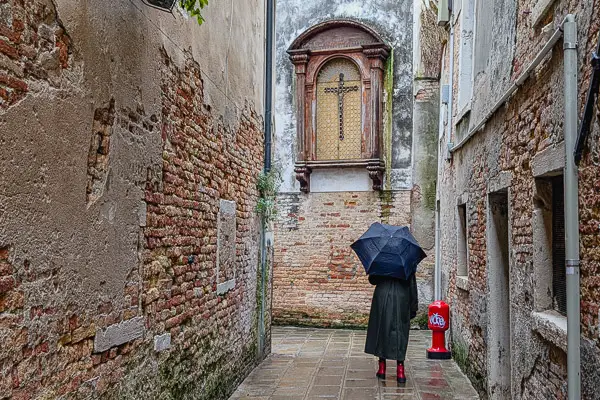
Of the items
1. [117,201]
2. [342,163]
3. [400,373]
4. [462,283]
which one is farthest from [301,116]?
[117,201]

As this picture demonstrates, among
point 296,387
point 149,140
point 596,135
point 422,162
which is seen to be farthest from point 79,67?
point 422,162

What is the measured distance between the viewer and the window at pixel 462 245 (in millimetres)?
8344

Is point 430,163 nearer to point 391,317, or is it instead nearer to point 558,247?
point 391,317

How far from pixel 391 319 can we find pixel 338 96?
6.02m

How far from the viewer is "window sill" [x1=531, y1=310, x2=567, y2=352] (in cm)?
378

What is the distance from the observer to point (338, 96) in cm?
1247

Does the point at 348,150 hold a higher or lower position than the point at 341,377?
higher

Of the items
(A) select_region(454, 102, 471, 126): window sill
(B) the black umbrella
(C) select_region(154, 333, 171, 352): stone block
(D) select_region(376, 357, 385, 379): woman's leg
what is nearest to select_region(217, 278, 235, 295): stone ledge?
(C) select_region(154, 333, 171, 352): stone block

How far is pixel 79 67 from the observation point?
11.0ft

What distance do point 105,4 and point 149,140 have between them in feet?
3.31

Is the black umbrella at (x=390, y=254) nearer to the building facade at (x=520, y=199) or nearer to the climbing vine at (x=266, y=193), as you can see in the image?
the building facade at (x=520, y=199)

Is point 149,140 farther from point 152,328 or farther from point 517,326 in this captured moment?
point 517,326

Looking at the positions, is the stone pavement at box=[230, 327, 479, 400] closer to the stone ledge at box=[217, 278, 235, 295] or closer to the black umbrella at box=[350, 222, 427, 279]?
the stone ledge at box=[217, 278, 235, 295]

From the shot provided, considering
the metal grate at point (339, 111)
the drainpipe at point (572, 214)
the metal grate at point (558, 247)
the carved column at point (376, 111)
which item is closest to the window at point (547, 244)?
the metal grate at point (558, 247)
